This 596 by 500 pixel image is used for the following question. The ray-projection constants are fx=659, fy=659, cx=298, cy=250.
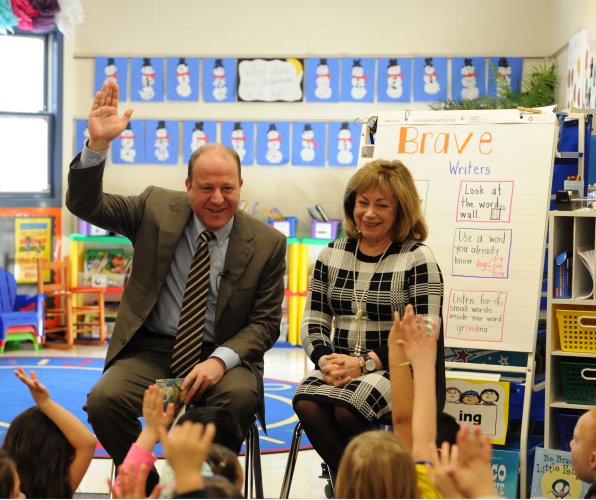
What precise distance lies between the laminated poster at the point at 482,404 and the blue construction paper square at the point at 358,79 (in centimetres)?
359

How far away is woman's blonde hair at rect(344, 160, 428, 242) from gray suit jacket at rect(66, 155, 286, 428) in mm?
360

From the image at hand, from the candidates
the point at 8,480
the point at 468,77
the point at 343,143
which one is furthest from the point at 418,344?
the point at 468,77

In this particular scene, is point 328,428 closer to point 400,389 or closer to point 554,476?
point 400,389

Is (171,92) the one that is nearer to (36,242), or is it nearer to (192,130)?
(192,130)

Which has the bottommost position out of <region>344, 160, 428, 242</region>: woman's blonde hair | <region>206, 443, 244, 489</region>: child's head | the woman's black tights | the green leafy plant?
the woman's black tights

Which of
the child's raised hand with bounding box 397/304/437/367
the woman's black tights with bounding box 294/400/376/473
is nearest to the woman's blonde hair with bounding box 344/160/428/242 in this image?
the woman's black tights with bounding box 294/400/376/473

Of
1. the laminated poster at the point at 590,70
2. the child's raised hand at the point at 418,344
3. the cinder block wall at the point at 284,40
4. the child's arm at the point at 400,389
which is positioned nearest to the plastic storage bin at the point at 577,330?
the child's arm at the point at 400,389

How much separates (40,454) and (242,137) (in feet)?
14.6

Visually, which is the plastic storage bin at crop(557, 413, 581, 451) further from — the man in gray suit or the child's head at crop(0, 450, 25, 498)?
the child's head at crop(0, 450, 25, 498)

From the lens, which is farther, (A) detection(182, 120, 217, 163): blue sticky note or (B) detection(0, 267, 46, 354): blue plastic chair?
(A) detection(182, 120, 217, 163): blue sticky note

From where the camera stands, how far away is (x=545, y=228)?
261 centimetres

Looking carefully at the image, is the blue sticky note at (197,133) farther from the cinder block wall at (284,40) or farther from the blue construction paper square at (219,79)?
the blue construction paper square at (219,79)

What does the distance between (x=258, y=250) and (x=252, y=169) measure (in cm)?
360

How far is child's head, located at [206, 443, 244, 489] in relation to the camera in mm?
1312
